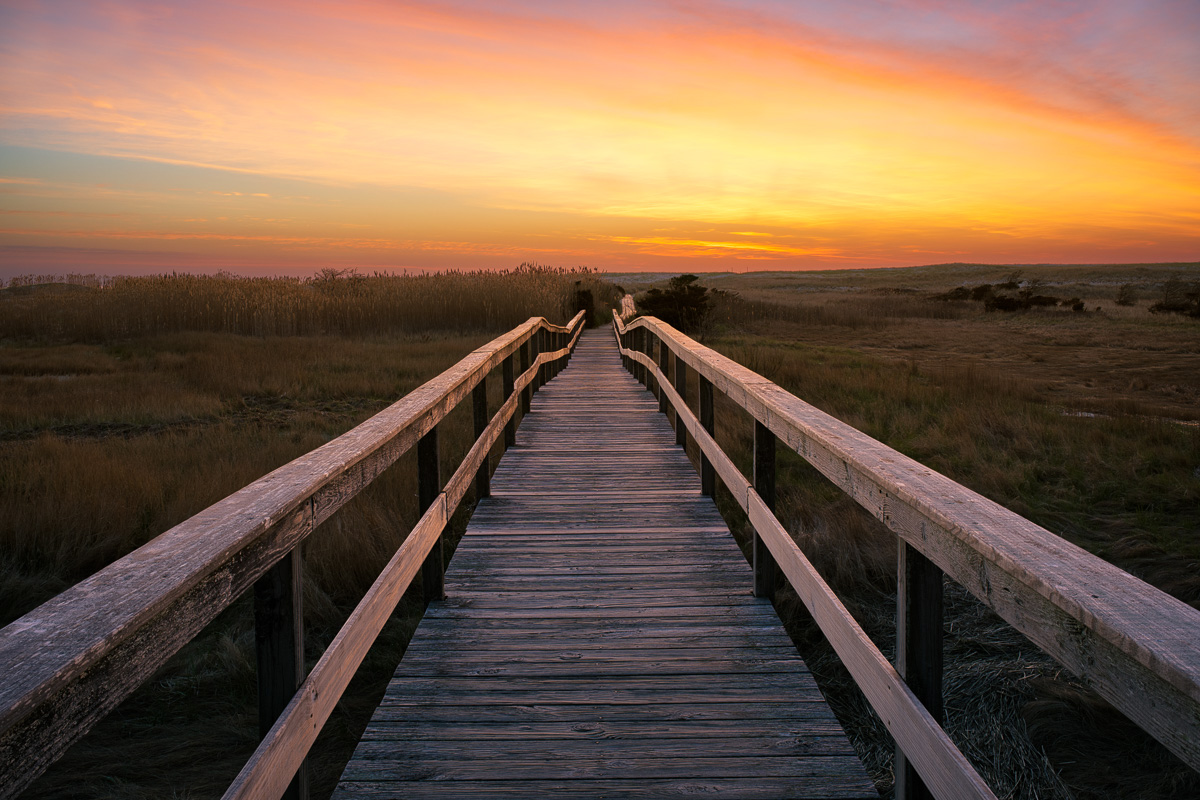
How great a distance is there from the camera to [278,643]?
1.65m

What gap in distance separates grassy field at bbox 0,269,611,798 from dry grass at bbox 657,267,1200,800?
2.64 m

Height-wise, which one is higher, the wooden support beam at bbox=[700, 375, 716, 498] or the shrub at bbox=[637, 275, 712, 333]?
the shrub at bbox=[637, 275, 712, 333]

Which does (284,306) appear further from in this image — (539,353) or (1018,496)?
(1018,496)

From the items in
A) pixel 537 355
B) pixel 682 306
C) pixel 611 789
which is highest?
pixel 682 306

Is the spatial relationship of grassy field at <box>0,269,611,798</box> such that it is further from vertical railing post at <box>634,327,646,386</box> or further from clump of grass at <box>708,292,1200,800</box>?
clump of grass at <box>708,292,1200,800</box>

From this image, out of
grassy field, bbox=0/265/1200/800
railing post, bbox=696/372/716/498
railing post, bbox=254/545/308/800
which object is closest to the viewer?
railing post, bbox=254/545/308/800

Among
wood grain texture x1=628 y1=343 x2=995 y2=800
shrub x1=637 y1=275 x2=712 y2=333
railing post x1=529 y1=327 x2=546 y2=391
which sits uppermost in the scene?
shrub x1=637 y1=275 x2=712 y2=333

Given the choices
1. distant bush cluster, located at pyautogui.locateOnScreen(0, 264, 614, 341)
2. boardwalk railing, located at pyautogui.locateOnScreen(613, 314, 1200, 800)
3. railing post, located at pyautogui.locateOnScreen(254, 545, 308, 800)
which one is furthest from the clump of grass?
distant bush cluster, located at pyautogui.locateOnScreen(0, 264, 614, 341)

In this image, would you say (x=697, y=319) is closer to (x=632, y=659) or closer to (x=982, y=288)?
(x=632, y=659)

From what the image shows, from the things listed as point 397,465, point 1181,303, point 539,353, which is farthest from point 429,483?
point 1181,303

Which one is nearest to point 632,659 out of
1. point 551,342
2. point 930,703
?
point 930,703

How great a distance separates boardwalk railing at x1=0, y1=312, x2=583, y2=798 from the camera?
0.92 metres

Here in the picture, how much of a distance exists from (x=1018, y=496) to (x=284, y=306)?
1898 cm

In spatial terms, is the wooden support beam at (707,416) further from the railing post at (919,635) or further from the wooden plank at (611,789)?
the railing post at (919,635)
